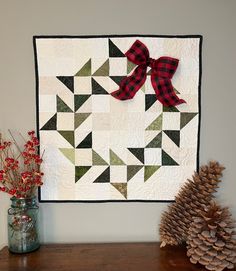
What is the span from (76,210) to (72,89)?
1.63ft

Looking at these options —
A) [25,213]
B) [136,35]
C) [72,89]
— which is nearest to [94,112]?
[72,89]

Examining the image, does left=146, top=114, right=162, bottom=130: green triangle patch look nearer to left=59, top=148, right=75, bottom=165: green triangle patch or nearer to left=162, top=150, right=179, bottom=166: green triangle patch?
left=162, top=150, right=179, bottom=166: green triangle patch

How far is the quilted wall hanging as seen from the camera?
3.72 feet

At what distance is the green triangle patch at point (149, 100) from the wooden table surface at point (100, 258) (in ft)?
1.84

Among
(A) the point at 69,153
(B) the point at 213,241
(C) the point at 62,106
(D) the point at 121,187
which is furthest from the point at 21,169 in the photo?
(B) the point at 213,241

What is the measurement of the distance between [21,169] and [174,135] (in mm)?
636

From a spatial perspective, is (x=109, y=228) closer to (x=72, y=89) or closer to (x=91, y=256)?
(x=91, y=256)

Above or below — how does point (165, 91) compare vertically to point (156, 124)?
above

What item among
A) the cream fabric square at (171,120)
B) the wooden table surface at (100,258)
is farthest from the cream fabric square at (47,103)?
the wooden table surface at (100,258)

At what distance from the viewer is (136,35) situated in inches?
44.6

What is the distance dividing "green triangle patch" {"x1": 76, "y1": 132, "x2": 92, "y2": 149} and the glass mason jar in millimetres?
283

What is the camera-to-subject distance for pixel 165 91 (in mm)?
1130

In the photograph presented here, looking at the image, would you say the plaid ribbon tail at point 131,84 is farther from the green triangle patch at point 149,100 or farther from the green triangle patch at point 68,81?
the green triangle patch at point 68,81

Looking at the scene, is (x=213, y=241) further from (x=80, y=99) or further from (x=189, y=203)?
(x=80, y=99)
